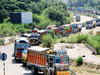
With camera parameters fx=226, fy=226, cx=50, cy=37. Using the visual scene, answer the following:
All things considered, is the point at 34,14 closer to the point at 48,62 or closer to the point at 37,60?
the point at 37,60

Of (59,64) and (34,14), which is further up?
(59,64)

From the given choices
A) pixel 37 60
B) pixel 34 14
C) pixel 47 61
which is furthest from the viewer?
pixel 34 14

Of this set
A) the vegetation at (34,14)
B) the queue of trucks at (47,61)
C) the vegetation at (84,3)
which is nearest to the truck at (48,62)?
the queue of trucks at (47,61)

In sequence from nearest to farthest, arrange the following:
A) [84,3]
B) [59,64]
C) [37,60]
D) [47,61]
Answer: [59,64] → [47,61] → [37,60] → [84,3]

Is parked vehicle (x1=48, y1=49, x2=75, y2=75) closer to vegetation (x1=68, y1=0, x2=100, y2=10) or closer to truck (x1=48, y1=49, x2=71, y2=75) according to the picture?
truck (x1=48, y1=49, x2=71, y2=75)

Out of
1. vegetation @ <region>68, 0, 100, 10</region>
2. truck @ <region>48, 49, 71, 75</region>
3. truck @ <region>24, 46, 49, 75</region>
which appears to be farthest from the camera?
vegetation @ <region>68, 0, 100, 10</region>

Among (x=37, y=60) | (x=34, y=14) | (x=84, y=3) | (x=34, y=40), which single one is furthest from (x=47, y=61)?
(x=84, y=3)

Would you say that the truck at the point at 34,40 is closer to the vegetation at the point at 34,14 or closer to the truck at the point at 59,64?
the truck at the point at 59,64

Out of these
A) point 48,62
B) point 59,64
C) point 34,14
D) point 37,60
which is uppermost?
point 59,64

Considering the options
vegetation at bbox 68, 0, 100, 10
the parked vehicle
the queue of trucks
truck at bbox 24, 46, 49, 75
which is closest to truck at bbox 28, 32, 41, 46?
the queue of trucks

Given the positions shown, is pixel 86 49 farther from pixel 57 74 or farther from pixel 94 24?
pixel 94 24

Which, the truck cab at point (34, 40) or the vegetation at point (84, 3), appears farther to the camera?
the vegetation at point (84, 3)

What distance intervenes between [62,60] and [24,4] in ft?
148

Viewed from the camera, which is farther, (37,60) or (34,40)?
(34,40)
